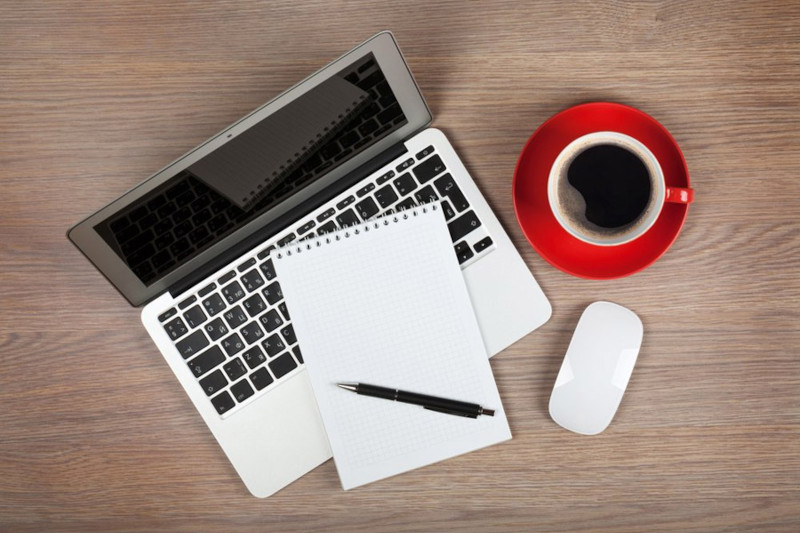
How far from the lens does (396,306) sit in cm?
75

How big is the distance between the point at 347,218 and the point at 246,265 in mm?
138

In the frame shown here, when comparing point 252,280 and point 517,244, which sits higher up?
point 252,280

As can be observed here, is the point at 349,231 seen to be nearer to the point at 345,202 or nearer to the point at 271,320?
the point at 345,202

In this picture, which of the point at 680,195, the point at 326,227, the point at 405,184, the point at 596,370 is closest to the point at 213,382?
the point at 326,227

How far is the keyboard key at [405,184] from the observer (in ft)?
2.48

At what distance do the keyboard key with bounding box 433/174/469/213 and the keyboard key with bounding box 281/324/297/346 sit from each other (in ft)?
0.82

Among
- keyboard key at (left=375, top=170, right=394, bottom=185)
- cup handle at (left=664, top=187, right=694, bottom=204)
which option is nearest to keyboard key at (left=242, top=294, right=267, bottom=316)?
keyboard key at (left=375, top=170, right=394, bottom=185)

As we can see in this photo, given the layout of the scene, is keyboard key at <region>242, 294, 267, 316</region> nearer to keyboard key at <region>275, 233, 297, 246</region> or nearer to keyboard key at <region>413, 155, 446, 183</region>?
keyboard key at <region>275, 233, 297, 246</region>

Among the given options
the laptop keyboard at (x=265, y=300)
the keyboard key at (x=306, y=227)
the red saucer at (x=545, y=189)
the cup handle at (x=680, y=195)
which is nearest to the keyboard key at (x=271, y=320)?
the laptop keyboard at (x=265, y=300)

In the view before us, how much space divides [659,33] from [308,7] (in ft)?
1.45

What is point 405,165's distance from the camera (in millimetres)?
757

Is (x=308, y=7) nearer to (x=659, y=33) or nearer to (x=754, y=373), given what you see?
(x=659, y=33)

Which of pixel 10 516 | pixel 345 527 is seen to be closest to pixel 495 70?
pixel 345 527

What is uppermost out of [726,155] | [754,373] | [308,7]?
Answer: [308,7]
